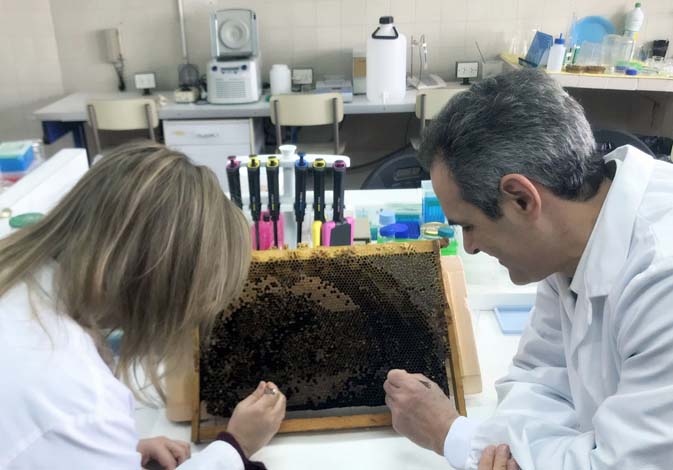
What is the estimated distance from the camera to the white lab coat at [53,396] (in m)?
0.67

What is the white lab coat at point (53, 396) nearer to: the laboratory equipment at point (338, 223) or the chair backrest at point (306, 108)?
the laboratory equipment at point (338, 223)

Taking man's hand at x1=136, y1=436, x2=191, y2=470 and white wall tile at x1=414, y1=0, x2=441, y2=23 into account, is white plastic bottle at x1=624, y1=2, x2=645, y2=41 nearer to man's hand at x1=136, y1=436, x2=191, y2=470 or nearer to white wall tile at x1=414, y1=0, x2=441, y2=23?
white wall tile at x1=414, y1=0, x2=441, y2=23

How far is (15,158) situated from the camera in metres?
1.40

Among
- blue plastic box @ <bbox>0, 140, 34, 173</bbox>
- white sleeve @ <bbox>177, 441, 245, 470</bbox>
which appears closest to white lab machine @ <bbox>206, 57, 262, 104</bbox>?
blue plastic box @ <bbox>0, 140, 34, 173</bbox>

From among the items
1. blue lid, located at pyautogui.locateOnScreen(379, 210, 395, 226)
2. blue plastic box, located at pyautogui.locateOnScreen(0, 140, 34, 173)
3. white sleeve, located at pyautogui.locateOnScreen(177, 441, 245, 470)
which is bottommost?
white sleeve, located at pyautogui.locateOnScreen(177, 441, 245, 470)

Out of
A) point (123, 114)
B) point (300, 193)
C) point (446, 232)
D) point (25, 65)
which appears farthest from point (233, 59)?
point (446, 232)

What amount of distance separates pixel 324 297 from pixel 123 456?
0.41 meters

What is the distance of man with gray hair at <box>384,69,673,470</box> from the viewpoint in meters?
0.74

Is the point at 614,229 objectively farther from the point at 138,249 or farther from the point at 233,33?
the point at 233,33

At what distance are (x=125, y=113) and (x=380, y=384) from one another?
2.50 metres

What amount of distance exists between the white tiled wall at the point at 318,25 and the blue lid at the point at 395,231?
8.54 feet

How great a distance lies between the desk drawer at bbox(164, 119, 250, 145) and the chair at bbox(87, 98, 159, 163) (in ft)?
0.51

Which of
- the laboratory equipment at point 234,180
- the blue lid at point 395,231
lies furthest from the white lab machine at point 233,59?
the blue lid at point 395,231

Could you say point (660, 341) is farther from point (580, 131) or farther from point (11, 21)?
point (11, 21)
